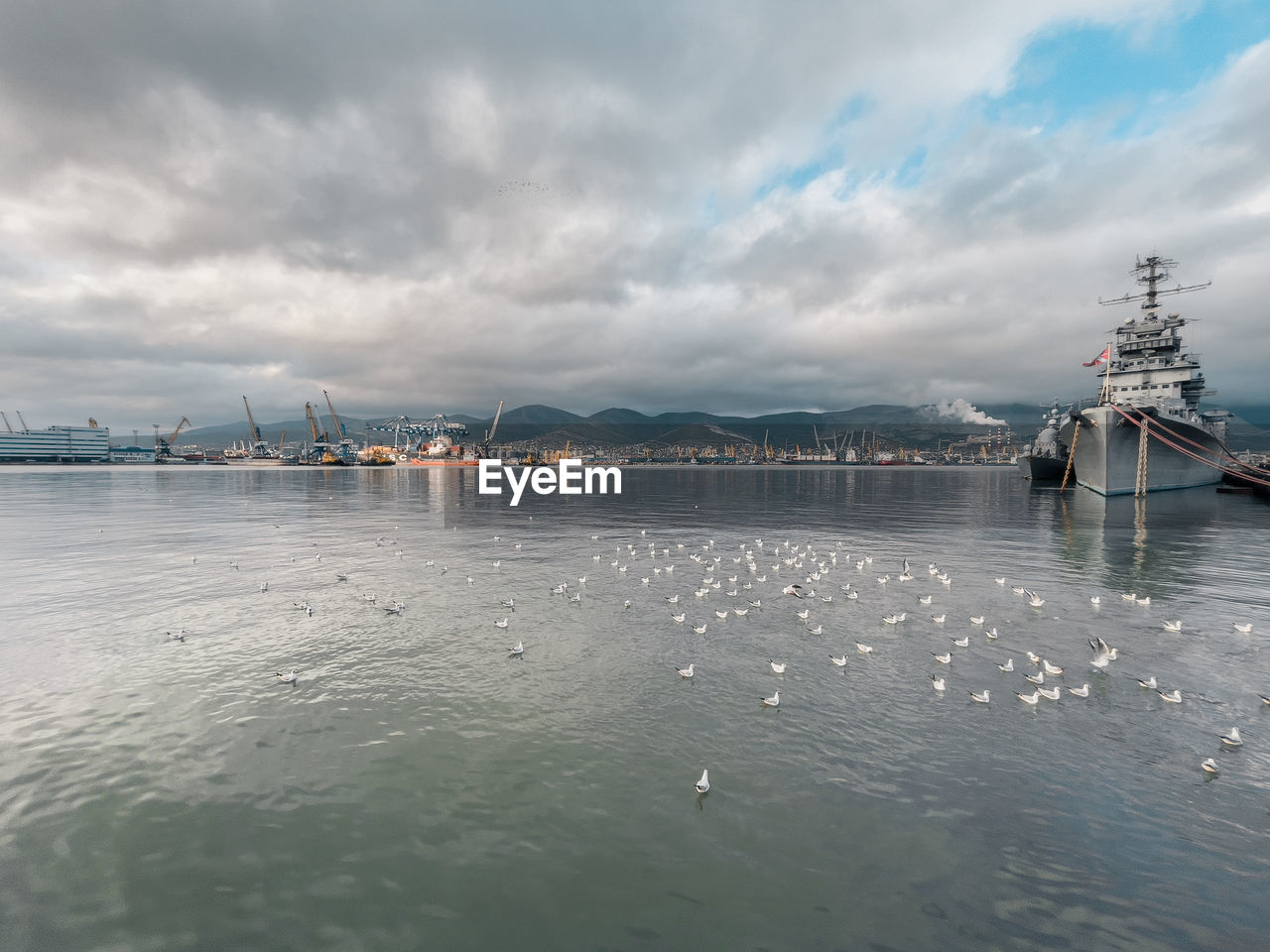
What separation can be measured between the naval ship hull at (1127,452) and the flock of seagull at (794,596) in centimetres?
4691

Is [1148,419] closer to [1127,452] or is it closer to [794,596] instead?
[1127,452]

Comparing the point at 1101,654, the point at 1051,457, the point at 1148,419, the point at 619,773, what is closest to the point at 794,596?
the point at 1101,654

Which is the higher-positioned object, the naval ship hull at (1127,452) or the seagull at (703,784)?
→ the naval ship hull at (1127,452)

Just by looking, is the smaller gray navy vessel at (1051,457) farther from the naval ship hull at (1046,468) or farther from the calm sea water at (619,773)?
the calm sea water at (619,773)

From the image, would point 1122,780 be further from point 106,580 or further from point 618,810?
point 106,580

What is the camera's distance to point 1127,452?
67938 millimetres

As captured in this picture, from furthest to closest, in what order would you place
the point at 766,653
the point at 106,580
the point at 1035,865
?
1. the point at 106,580
2. the point at 766,653
3. the point at 1035,865

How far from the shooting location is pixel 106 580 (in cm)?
2892

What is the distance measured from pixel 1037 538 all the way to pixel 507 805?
4790 centimetres

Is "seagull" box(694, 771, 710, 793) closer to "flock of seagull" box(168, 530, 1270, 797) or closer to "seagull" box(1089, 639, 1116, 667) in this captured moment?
"flock of seagull" box(168, 530, 1270, 797)

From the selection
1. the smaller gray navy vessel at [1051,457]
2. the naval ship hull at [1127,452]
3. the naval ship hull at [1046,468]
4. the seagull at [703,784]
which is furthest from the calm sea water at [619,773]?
the naval ship hull at [1046,468]

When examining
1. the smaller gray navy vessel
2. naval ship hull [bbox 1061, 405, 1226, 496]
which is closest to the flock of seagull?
naval ship hull [bbox 1061, 405, 1226, 496]

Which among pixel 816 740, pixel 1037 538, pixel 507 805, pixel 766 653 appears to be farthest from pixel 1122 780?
pixel 1037 538

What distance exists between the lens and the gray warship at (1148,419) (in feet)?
210
